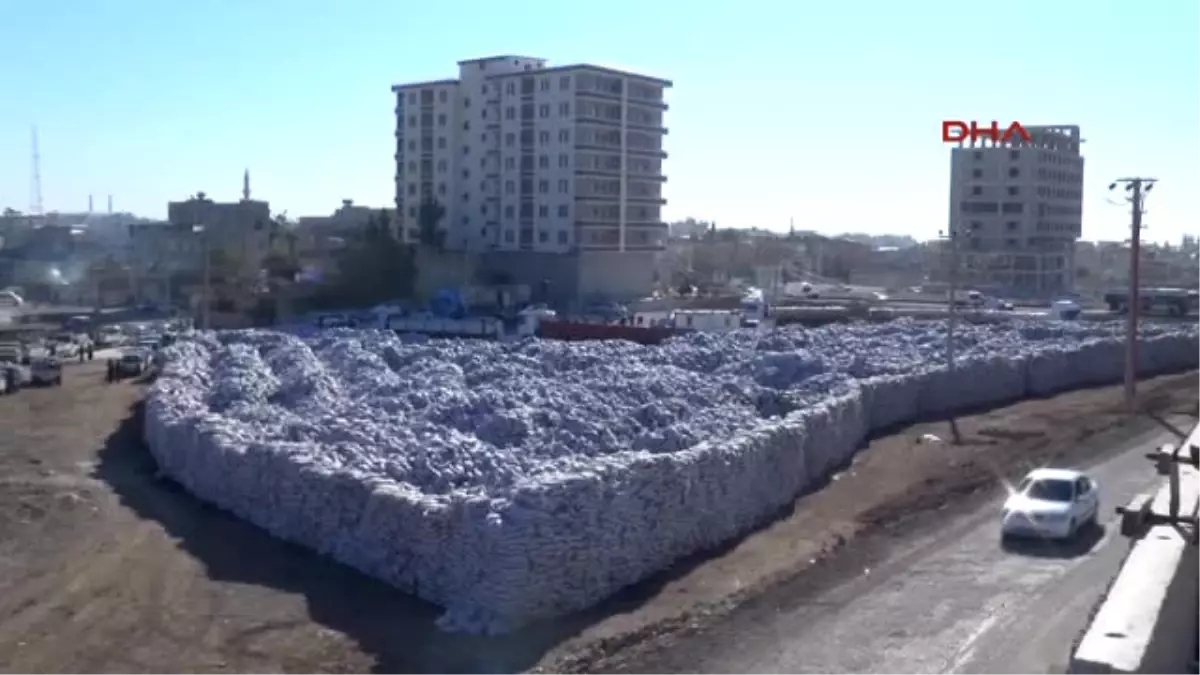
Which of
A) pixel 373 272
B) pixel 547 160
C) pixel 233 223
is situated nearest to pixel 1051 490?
pixel 547 160

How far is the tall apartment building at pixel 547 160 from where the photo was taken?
211ft

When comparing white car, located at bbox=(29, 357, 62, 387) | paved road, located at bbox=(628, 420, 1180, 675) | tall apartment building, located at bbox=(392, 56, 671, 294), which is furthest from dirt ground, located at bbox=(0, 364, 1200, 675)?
tall apartment building, located at bbox=(392, 56, 671, 294)

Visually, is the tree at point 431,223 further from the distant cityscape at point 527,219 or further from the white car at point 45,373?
the white car at point 45,373

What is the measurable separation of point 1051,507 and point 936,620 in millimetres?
4204

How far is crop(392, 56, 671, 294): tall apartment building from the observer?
211 ft

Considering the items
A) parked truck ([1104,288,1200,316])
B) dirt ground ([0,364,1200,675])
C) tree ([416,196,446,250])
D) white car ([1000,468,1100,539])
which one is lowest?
dirt ground ([0,364,1200,675])

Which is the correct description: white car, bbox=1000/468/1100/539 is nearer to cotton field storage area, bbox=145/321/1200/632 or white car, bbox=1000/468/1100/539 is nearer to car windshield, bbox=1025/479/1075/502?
car windshield, bbox=1025/479/1075/502

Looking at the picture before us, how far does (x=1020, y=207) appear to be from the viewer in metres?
78.2

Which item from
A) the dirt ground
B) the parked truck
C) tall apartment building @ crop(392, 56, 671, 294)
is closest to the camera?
the dirt ground

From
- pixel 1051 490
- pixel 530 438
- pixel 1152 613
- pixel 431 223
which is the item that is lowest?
pixel 1051 490

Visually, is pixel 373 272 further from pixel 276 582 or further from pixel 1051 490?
pixel 1051 490

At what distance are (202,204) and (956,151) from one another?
1983 inches

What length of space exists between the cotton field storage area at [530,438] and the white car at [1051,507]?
3.49 metres

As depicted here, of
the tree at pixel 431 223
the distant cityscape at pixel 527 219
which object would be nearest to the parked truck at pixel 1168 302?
the distant cityscape at pixel 527 219
